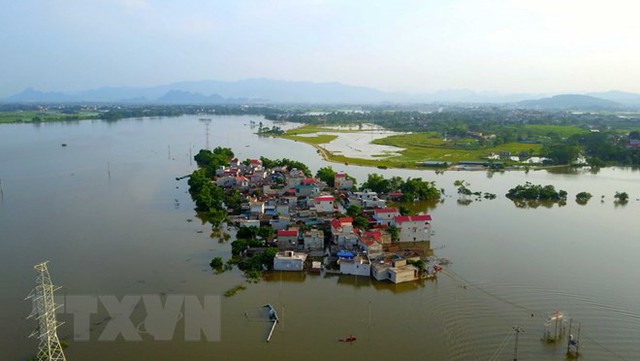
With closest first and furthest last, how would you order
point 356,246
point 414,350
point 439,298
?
point 414,350 → point 439,298 → point 356,246

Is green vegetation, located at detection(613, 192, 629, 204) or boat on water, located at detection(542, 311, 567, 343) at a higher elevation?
green vegetation, located at detection(613, 192, 629, 204)

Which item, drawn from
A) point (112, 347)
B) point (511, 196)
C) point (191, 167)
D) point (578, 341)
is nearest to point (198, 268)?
point (112, 347)

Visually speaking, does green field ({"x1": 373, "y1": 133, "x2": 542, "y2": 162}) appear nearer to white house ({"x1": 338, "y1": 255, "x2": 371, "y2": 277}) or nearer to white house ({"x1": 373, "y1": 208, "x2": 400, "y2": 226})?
white house ({"x1": 373, "y1": 208, "x2": 400, "y2": 226})

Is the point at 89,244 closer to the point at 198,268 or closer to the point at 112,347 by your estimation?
the point at 198,268

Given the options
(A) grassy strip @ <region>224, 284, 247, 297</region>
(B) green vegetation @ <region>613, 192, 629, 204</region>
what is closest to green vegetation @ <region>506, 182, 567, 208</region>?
(B) green vegetation @ <region>613, 192, 629, 204</region>

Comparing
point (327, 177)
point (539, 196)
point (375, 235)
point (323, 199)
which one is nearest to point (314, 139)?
point (327, 177)

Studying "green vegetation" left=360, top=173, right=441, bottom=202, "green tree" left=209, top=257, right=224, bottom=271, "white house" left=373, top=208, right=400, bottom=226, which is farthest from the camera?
"green vegetation" left=360, top=173, right=441, bottom=202

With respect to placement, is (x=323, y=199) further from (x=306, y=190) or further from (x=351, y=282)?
(x=351, y=282)
